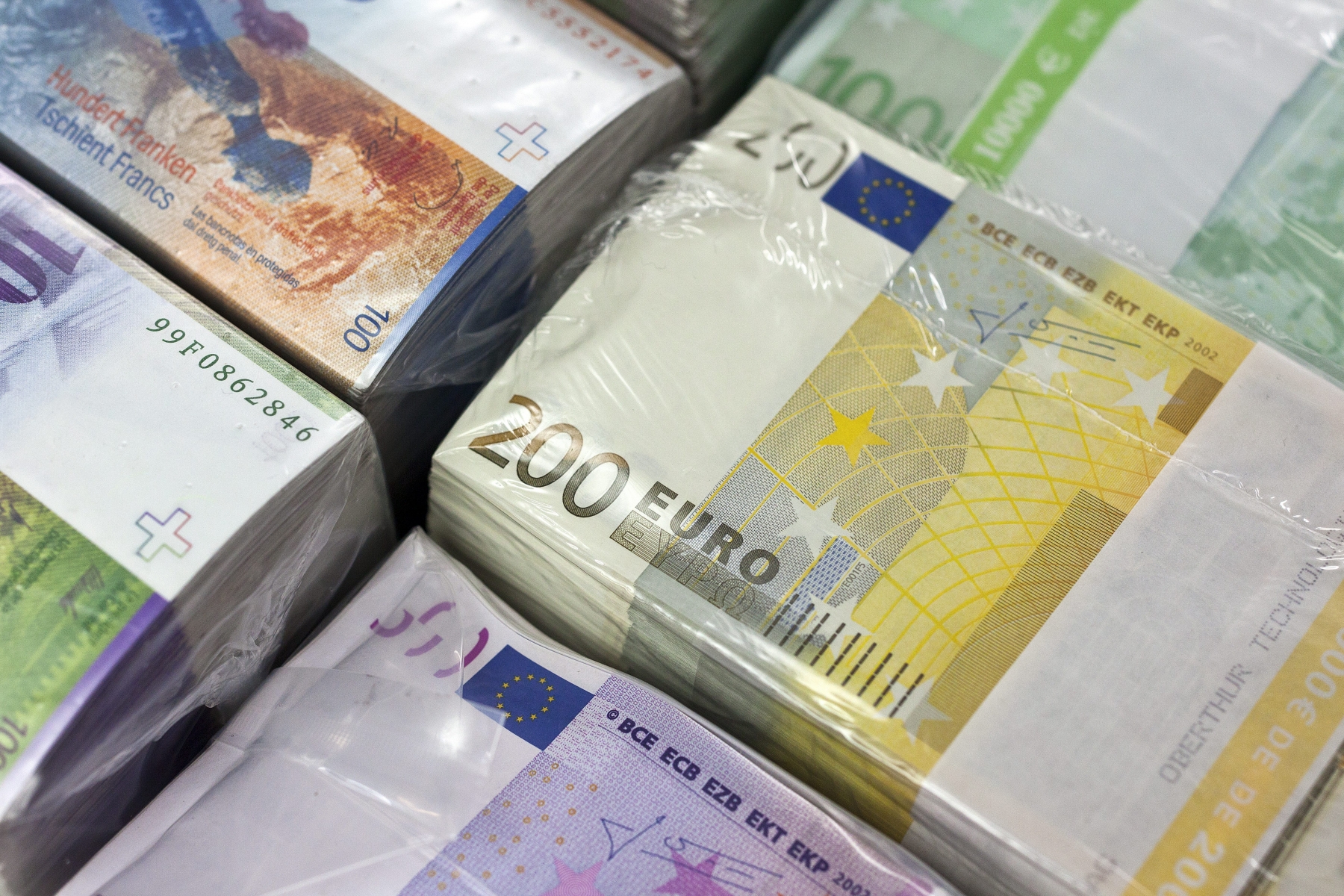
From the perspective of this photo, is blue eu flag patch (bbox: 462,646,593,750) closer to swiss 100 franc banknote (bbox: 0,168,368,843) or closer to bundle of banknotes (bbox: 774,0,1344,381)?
swiss 100 franc banknote (bbox: 0,168,368,843)

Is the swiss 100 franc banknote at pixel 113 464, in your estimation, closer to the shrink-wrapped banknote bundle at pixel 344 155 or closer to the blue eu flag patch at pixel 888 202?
the shrink-wrapped banknote bundle at pixel 344 155

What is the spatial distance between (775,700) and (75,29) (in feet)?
2.95

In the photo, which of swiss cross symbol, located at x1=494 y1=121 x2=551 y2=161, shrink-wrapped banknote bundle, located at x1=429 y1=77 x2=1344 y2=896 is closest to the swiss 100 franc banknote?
shrink-wrapped banknote bundle, located at x1=429 y1=77 x2=1344 y2=896

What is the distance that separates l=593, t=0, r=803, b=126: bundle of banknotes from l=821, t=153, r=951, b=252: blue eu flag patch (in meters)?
0.25

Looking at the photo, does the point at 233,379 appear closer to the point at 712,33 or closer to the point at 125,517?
the point at 125,517

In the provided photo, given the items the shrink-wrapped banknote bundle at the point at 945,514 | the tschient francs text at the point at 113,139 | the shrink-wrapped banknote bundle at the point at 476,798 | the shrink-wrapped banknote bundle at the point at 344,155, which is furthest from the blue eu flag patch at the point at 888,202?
the tschient francs text at the point at 113,139

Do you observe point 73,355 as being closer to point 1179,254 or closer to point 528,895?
point 528,895

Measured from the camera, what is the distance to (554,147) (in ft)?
3.02

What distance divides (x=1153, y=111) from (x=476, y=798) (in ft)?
3.04

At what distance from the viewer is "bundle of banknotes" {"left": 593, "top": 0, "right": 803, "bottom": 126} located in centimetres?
107

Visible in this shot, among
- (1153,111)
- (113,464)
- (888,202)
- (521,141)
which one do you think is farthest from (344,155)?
(1153,111)

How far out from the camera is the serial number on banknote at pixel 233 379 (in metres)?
0.77

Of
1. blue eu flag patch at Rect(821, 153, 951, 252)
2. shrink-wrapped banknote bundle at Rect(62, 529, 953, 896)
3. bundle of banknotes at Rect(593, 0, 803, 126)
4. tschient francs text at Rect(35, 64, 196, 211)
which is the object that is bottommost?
shrink-wrapped banknote bundle at Rect(62, 529, 953, 896)

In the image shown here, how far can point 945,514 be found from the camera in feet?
2.67
